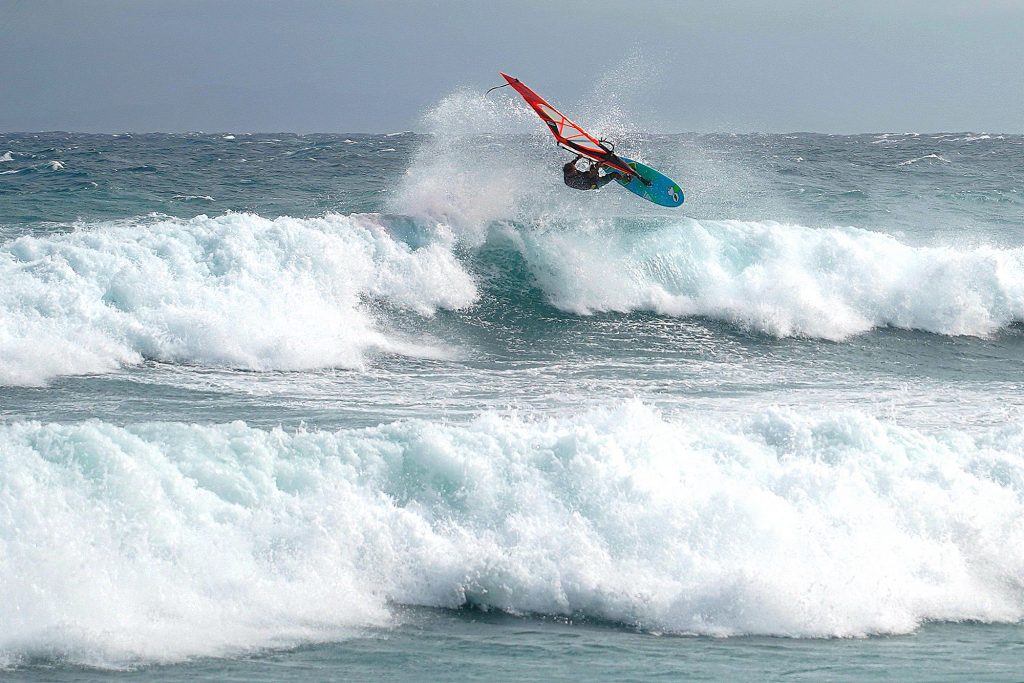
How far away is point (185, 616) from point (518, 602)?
2370 mm

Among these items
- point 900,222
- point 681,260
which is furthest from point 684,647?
point 900,222

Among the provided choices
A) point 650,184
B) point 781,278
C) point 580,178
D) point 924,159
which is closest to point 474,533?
point 580,178

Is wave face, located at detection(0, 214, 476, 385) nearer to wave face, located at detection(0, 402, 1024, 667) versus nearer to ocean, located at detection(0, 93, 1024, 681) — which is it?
ocean, located at detection(0, 93, 1024, 681)

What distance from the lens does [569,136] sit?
625 inches

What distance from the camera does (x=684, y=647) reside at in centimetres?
758

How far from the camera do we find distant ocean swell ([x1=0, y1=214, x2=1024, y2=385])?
49.1 ft

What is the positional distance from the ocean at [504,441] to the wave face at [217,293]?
0.06 m

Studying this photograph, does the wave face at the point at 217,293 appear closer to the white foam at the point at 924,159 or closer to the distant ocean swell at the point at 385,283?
the distant ocean swell at the point at 385,283

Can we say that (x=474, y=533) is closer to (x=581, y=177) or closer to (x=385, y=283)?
(x=581, y=177)

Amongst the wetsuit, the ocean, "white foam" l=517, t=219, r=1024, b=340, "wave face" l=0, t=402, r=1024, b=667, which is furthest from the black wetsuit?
"wave face" l=0, t=402, r=1024, b=667

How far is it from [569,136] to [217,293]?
571cm

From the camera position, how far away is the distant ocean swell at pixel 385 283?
15.0 m

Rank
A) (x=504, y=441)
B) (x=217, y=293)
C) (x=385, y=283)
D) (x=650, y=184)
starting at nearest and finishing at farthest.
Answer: (x=504, y=441), (x=650, y=184), (x=217, y=293), (x=385, y=283)

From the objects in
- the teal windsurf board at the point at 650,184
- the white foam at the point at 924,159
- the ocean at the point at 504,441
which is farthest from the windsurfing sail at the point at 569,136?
the white foam at the point at 924,159
